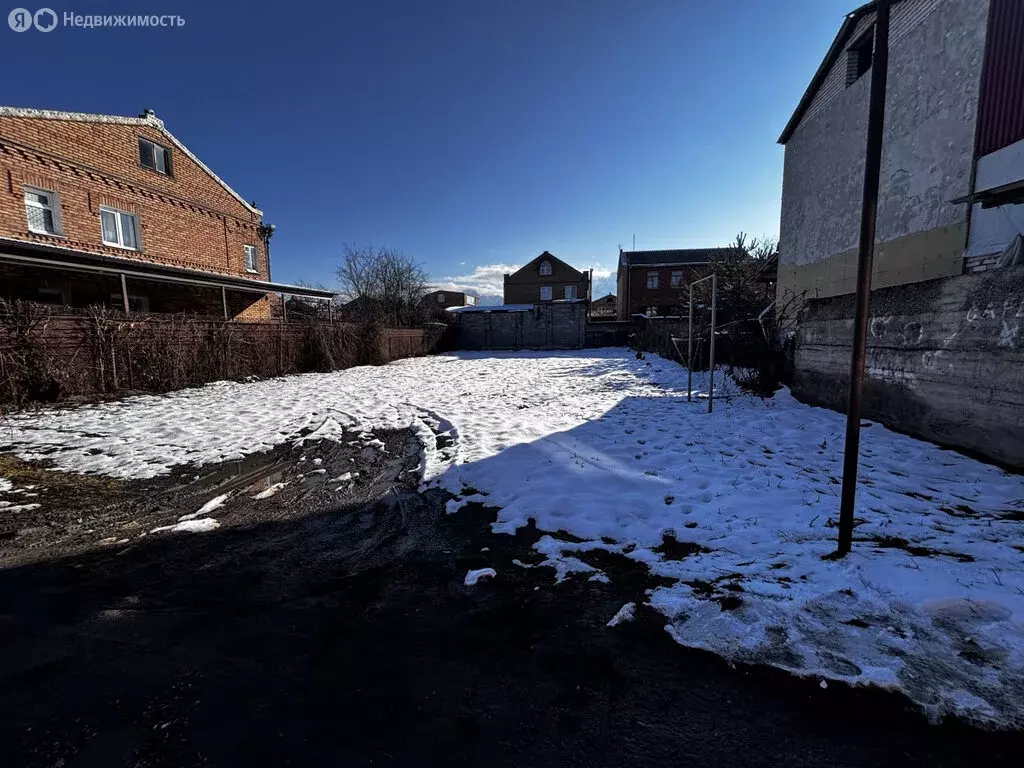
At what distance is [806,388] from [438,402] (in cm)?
647

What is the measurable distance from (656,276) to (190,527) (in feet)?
136

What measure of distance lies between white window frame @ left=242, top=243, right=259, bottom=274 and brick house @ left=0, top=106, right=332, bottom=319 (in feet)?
0.85

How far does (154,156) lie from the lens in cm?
1586

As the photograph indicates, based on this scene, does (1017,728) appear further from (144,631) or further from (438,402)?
(438,402)

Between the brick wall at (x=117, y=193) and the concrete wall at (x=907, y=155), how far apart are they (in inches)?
805

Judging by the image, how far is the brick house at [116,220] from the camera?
38.3ft

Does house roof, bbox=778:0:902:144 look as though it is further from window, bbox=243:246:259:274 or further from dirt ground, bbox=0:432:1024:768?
window, bbox=243:246:259:274

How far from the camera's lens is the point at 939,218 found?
7.33 meters

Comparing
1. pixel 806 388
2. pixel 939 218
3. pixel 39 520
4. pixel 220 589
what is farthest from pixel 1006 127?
pixel 39 520

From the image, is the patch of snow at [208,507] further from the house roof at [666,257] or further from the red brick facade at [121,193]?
the house roof at [666,257]

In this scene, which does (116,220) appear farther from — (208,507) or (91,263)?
(208,507)

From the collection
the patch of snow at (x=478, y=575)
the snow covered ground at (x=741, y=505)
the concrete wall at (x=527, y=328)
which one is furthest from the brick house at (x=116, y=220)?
the patch of snow at (x=478, y=575)

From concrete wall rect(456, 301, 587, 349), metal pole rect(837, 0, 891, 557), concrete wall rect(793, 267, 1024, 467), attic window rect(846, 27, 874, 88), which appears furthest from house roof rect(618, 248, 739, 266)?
metal pole rect(837, 0, 891, 557)

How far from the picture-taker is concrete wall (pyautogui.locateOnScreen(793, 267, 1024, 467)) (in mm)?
4008
